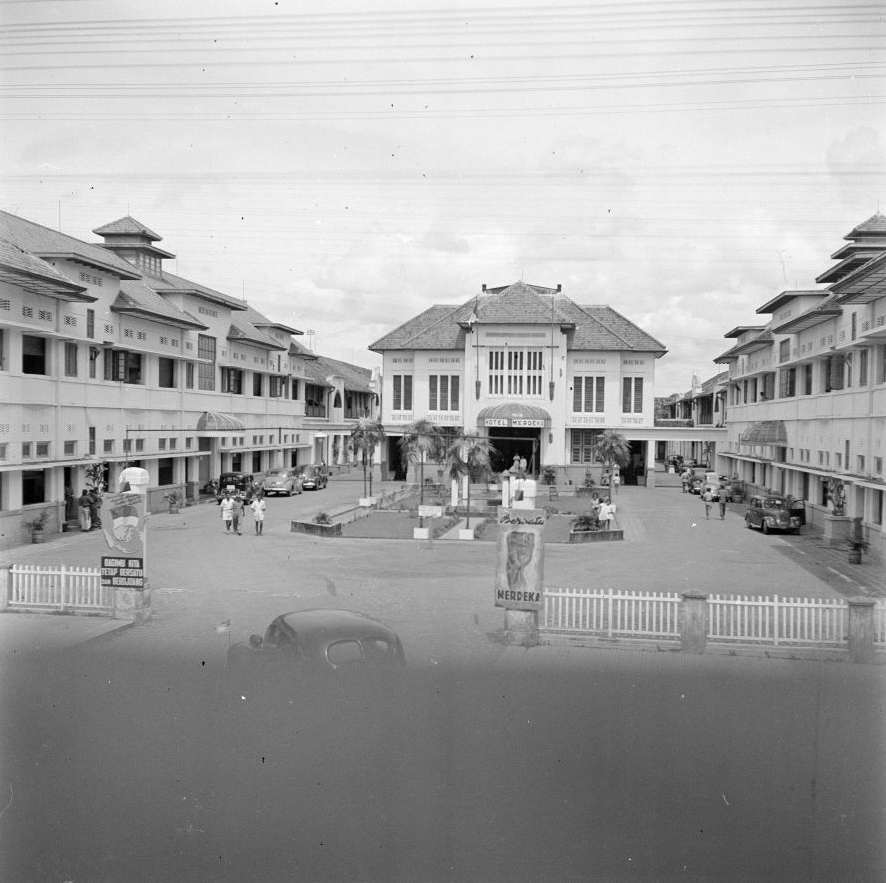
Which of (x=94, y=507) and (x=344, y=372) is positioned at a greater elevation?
(x=344, y=372)

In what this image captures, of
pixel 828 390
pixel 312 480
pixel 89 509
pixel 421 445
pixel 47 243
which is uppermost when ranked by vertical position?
pixel 47 243

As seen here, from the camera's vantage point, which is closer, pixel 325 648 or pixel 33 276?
pixel 325 648

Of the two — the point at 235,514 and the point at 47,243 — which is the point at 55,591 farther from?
the point at 47,243

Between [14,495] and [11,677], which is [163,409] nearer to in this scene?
[14,495]

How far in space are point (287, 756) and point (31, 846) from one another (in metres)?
2.48

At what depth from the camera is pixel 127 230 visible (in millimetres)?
34312

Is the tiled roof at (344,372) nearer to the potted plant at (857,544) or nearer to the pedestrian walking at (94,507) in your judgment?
the pedestrian walking at (94,507)

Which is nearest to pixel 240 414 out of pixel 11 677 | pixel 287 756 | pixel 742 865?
pixel 11 677

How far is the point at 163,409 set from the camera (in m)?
27.8

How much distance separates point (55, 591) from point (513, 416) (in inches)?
1194

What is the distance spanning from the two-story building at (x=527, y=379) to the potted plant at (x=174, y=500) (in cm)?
1519

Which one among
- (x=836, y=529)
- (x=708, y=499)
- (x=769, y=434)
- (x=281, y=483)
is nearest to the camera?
(x=836, y=529)

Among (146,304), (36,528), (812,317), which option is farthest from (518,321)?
(36,528)

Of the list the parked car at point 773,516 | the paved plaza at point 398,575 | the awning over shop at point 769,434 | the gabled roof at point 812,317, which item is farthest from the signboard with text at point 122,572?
the awning over shop at point 769,434
